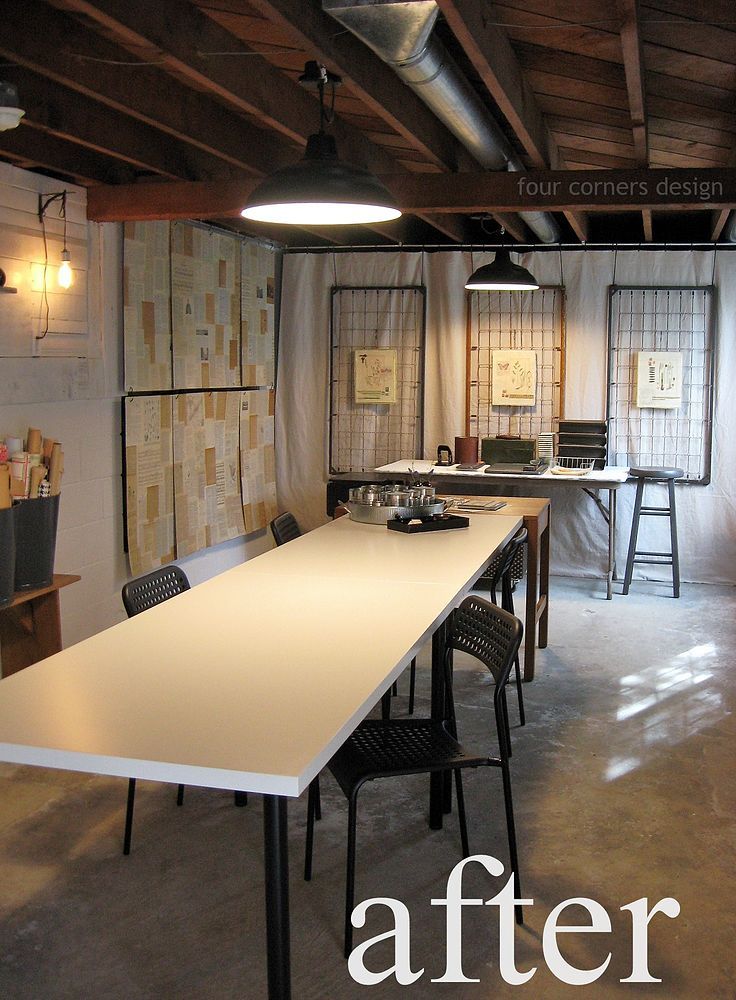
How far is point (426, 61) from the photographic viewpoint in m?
3.14

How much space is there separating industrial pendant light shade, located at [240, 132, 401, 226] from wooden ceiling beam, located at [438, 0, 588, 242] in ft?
1.51

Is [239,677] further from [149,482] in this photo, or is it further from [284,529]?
[149,482]

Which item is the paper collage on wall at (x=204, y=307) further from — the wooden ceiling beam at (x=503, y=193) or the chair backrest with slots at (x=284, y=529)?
the chair backrest with slots at (x=284, y=529)

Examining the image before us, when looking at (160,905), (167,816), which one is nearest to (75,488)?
(167,816)

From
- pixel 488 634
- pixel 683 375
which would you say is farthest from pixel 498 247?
pixel 488 634

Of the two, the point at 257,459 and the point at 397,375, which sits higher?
the point at 397,375

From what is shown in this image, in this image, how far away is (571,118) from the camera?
4.52 meters

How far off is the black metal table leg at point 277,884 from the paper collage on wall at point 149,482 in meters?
3.81

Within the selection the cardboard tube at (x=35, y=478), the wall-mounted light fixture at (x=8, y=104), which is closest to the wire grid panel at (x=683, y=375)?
the cardboard tube at (x=35, y=478)

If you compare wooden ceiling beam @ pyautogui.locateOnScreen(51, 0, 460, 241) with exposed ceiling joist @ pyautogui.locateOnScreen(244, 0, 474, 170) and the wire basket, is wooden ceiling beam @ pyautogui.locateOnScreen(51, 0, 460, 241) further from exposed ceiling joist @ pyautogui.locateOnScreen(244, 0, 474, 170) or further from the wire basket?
the wire basket

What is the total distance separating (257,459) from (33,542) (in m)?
3.26

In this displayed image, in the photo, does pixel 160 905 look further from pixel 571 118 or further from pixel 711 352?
pixel 711 352

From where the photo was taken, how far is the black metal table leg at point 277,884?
6.70ft

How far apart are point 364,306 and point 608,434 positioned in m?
2.04
